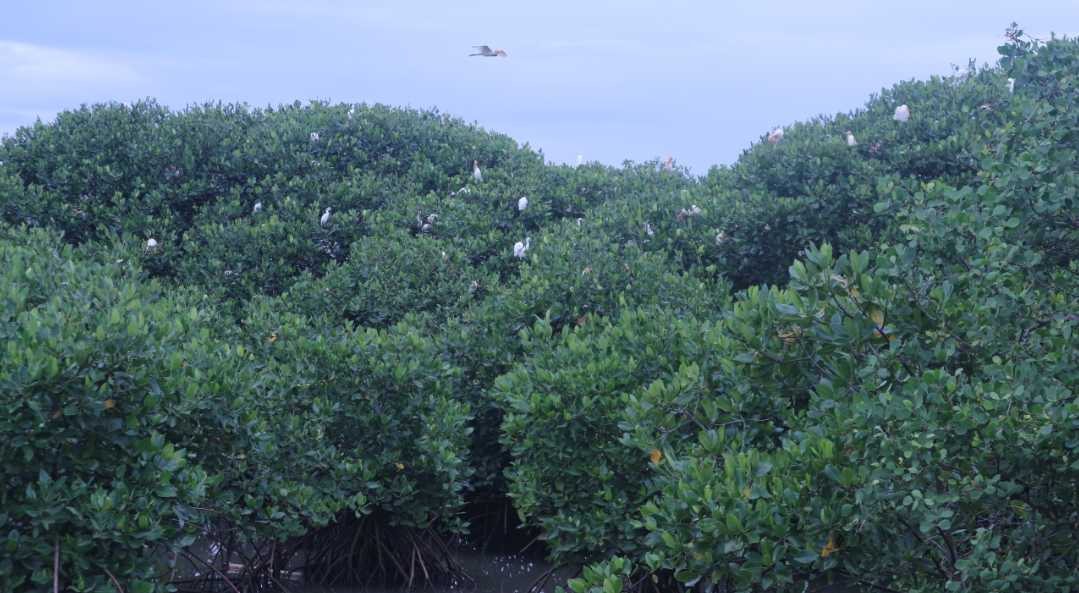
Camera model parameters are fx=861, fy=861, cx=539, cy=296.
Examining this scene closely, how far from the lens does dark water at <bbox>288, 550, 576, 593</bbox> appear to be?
34.0ft

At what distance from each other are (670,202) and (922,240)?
7798 mm

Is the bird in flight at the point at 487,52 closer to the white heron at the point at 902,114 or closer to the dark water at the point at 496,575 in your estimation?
the white heron at the point at 902,114

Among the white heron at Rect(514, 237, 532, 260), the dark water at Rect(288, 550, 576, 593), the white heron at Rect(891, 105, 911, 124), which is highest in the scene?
the white heron at Rect(891, 105, 911, 124)

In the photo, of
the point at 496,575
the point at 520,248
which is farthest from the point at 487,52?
the point at 496,575

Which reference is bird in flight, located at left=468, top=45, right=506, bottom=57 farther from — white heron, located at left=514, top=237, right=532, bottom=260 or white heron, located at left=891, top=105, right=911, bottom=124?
white heron, located at left=891, top=105, right=911, bottom=124

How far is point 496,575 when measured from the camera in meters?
11.1

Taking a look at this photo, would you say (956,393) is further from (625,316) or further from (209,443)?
(209,443)

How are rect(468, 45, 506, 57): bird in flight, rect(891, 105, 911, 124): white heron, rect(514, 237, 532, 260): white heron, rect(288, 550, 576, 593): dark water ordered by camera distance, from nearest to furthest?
rect(288, 550, 576, 593): dark water
rect(891, 105, 911, 124): white heron
rect(514, 237, 532, 260): white heron
rect(468, 45, 506, 57): bird in flight

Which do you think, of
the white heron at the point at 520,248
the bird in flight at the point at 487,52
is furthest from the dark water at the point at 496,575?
the bird in flight at the point at 487,52

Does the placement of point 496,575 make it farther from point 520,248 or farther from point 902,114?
point 902,114

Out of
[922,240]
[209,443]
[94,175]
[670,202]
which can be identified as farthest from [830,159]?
[94,175]

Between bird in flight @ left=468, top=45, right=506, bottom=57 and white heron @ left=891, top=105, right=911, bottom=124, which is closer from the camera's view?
white heron @ left=891, top=105, right=911, bottom=124

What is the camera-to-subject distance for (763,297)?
23.2 feet

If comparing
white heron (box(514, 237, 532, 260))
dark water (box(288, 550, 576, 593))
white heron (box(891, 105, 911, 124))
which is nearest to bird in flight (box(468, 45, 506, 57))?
white heron (box(514, 237, 532, 260))
